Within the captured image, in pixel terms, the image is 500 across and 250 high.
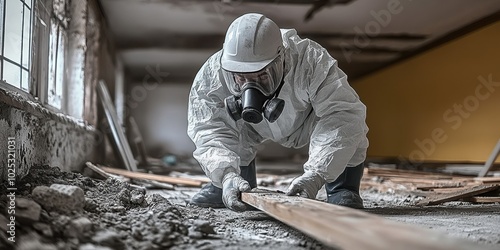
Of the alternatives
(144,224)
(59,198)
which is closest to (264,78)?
(144,224)

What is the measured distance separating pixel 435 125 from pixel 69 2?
6.55 metres

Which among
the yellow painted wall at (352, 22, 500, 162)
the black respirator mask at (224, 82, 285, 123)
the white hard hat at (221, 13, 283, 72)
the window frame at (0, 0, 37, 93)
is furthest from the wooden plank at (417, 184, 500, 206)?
the yellow painted wall at (352, 22, 500, 162)

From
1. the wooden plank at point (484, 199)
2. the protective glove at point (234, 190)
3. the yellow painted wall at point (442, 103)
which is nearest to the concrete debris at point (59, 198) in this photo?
the protective glove at point (234, 190)

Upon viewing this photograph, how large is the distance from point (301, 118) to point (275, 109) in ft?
1.55

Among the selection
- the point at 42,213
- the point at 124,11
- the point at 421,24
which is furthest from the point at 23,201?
the point at 421,24

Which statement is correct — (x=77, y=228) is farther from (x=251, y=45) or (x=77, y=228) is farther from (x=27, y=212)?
(x=251, y=45)

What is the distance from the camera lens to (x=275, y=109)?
2.56 m

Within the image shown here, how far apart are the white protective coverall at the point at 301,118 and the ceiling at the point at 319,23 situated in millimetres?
3698

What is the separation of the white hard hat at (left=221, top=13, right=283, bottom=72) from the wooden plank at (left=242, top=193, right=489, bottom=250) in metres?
0.90

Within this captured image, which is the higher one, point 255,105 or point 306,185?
point 255,105

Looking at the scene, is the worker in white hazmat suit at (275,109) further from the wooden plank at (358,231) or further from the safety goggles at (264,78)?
the wooden plank at (358,231)

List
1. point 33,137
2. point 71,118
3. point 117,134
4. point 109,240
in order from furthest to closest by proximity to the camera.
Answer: point 117,134, point 71,118, point 33,137, point 109,240

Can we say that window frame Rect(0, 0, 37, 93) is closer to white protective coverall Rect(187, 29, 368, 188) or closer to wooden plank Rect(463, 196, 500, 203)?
white protective coverall Rect(187, 29, 368, 188)

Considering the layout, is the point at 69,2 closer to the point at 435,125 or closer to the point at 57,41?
the point at 57,41
